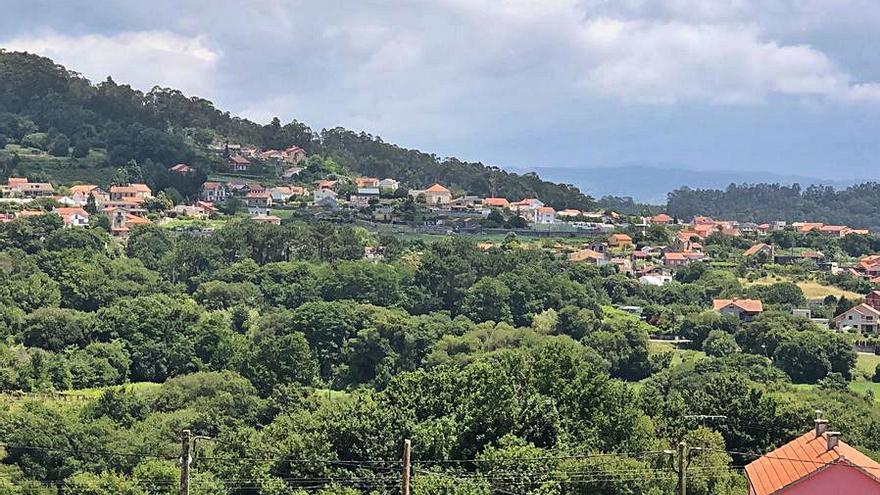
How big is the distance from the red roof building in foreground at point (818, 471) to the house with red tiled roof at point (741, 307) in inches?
1124

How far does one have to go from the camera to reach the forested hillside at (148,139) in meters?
70.1

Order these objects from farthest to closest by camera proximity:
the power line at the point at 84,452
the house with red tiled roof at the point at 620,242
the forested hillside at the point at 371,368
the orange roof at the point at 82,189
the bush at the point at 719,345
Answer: the house with red tiled roof at the point at 620,242 → the orange roof at the point at 82,189 → the bush at the point at 719,345 → the power line at the point at 84,452 → the forested hillside at the point at 371,368

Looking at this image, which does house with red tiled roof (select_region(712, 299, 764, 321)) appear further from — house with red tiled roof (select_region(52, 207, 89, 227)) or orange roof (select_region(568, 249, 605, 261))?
house with red tiled roof (select_region(52, 207, 89, 227))

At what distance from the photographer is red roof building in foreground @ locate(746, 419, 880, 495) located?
43.5ft

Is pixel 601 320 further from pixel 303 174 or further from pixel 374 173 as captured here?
pixel 374 173

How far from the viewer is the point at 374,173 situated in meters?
87.6

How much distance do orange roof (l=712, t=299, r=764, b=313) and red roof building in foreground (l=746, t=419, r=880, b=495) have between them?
29.0 metres

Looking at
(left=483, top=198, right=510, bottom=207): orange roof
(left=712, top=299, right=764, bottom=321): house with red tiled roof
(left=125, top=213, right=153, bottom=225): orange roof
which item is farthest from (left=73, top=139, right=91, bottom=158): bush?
(left=712, top=299, right=764, bottom=321): house with red tiled roof

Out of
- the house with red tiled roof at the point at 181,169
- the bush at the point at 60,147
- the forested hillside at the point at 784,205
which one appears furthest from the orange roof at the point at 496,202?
the forested hillside at the point at 784,205

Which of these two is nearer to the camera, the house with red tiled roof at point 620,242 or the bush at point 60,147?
the house with red tiled roof at point 620,242

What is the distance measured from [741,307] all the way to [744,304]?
0.33 m

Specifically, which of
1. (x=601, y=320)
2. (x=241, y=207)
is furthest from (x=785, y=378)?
(x=241, y=207)

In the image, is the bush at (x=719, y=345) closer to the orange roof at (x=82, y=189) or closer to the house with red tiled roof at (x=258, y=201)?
the house with red tiled roof at (x=258, y=201)

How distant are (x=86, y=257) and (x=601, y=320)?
2035 centimetres
